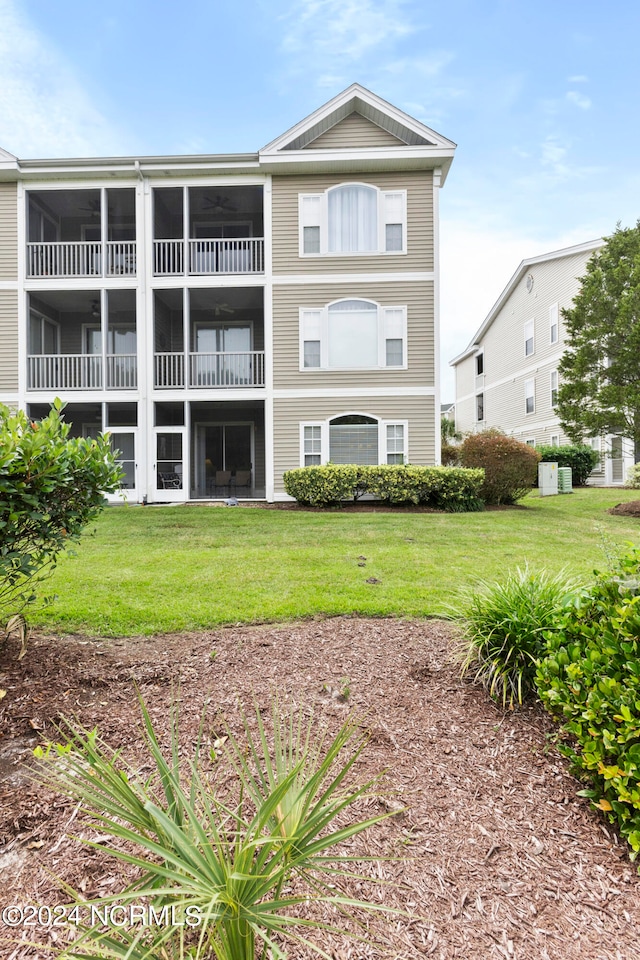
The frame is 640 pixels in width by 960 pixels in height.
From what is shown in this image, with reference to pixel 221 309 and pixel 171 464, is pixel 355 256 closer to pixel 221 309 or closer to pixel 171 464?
pixel 221 309

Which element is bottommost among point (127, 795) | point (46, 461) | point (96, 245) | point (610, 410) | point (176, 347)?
point (127, 795)

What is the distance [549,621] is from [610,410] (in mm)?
11878

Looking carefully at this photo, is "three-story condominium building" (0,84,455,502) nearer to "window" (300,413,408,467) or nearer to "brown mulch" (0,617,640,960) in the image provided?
"window" (300,413,408,467)

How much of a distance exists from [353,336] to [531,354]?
556 inches

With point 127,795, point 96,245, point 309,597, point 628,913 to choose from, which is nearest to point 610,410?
point 309,597

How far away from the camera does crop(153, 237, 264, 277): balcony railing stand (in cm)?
1467

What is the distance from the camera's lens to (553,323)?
2250 centimetres

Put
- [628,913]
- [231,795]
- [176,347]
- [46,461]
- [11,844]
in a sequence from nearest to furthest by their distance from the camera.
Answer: [628,913], [11,844], [231,795], [46,461], [176,347]

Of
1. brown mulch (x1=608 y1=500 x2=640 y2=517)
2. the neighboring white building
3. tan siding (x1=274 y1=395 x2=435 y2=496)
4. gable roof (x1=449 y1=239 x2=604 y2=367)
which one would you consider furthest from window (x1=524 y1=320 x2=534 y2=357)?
brown mulch (x1=608 y1=500 x2=640 y2=517)

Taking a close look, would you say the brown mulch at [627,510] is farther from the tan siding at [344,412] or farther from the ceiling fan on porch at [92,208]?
the ceiling fan on porch at [92,208]

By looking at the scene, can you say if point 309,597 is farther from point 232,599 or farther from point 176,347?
point 176,347

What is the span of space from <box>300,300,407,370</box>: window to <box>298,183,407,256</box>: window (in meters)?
1.70

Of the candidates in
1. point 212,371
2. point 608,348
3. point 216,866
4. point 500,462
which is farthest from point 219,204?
point 216,866

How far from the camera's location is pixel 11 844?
1897mm
